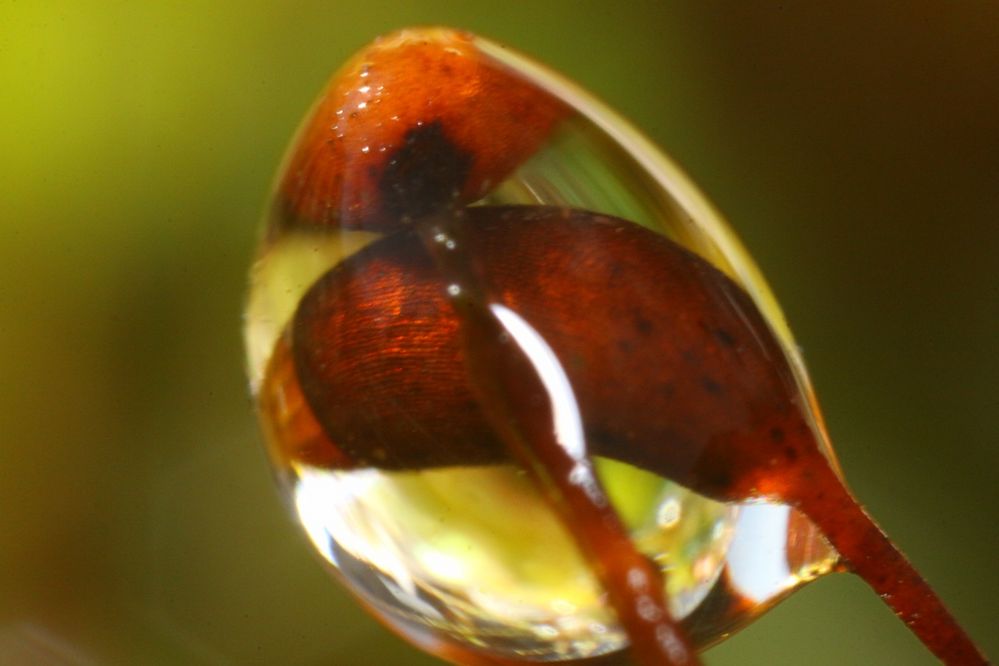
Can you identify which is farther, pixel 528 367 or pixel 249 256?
pixel 249 256

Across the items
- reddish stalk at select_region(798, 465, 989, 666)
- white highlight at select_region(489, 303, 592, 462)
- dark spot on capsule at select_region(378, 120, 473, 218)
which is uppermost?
dark spot on capsule at select_region(378, 120, 473, 218)

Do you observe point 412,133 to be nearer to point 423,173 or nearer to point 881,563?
point 423,173

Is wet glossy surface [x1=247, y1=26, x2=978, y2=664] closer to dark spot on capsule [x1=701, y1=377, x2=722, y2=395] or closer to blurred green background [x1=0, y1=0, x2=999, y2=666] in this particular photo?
dark spot on capsule [x1=701, y1=377, x2=722, y2=395]

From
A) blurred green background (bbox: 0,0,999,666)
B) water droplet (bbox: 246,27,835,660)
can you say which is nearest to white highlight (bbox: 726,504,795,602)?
water droplet (bbox: 246,27,835,660)

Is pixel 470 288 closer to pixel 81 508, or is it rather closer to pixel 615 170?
pixel 615 170

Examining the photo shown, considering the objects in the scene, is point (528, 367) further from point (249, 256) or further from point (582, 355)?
point (249, 256)

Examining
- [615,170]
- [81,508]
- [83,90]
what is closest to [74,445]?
[81,508]

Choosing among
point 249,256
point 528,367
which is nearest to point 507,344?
point 528,367

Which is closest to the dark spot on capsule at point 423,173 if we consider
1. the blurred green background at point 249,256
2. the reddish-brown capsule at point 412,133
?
the reddish-brown capsule at point 412,133
